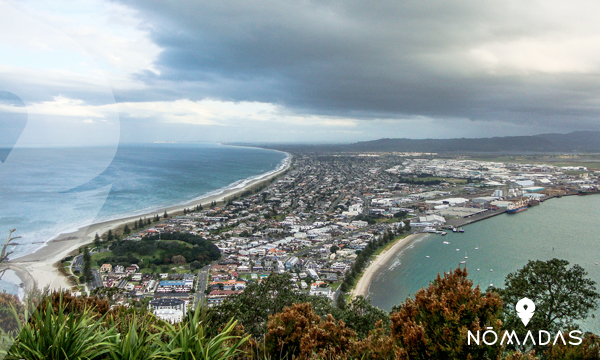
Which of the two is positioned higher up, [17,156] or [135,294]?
[17,156]

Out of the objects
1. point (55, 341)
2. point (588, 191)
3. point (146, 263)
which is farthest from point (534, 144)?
point (55, 341)

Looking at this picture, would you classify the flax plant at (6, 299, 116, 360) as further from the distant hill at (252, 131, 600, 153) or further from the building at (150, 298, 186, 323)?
the distant hill at (252, 131, 600, 153)

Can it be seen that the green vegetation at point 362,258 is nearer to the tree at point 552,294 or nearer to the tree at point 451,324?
the tree at point 552,294

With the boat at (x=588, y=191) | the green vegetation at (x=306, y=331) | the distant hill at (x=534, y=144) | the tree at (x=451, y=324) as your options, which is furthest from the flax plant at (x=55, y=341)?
the distant hill at (x=534, y=144)

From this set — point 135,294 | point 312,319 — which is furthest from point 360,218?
point 312,319

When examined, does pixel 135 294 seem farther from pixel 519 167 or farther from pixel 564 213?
pixel 519 167

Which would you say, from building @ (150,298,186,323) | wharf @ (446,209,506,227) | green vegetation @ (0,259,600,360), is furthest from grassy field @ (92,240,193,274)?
wharf @ (446,209,506,227)

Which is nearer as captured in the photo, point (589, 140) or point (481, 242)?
point (481, 242)
